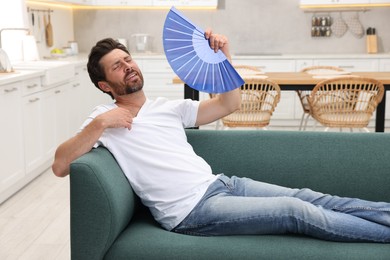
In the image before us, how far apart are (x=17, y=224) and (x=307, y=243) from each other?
209 centimetres

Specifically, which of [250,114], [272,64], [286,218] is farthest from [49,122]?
[286,218]

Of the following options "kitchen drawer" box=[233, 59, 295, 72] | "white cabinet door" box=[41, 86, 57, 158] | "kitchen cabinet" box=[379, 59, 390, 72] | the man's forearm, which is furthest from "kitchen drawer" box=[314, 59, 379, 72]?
the man's forearm

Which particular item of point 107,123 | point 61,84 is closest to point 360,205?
point 107,123

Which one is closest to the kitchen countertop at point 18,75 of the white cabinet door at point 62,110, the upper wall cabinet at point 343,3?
the white cabinet door at point 62,110

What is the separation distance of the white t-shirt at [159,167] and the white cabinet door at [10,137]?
179 cm

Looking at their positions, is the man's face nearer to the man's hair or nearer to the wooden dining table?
the man's hair

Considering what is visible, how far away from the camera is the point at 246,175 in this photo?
8.27 feet

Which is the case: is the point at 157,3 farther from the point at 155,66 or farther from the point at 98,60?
the point at 98,60

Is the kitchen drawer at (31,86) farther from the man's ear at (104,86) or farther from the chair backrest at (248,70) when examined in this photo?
the man's ear at (104,86)

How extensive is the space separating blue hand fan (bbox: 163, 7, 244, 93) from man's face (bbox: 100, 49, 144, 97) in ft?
0.53

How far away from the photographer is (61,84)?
17.1ft

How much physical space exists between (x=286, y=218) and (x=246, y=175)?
1.72ft

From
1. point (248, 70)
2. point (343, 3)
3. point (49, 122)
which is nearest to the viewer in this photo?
point (49, 122)

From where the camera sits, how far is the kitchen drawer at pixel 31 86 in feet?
14.0
